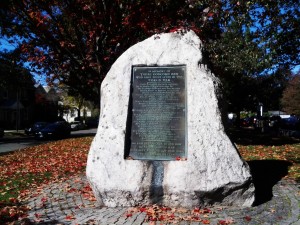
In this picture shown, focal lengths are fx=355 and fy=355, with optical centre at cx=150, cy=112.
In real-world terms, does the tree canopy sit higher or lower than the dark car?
higher

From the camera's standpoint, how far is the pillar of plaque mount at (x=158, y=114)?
261 inches

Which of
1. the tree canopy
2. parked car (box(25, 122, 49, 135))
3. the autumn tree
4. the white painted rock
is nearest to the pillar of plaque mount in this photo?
the white painted rock

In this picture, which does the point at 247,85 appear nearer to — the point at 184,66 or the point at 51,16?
the point at 51,16

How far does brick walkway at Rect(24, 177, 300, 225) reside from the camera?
17.9 feet

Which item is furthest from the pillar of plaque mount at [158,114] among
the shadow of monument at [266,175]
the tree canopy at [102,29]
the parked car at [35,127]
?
the parked car at [35,127]

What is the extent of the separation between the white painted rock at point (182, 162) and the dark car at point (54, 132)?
82.4 ft

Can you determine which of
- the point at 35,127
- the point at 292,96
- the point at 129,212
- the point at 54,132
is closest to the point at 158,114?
the point at 129,212

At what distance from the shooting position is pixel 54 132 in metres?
31.2

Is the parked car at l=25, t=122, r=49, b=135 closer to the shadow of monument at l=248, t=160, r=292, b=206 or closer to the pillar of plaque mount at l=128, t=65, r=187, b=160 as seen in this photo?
the shadow of monument at l=248, t=160, r=292, b=206

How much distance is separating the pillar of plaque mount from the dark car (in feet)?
83.1

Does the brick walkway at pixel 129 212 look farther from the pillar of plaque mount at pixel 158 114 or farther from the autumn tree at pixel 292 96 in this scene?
the autumn tree at pixel 292 96

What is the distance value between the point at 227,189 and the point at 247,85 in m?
34.5

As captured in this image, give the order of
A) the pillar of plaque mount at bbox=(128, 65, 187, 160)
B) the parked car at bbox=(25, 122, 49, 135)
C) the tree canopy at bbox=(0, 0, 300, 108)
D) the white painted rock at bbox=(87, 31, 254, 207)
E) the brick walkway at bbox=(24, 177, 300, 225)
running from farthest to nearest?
the parked car at bbox=(25, 122, 49, 135)
the tree canopy at bbox=(0, 0, 300, 108)
the pillar of plaque mount at bbox=(128, 65, 187, 160)
the white painted rock at bbox=(87, 31, 254, 207)
the brick walkway at bbox=(24, 177, 300, 225)

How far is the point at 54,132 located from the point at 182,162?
26549mm
